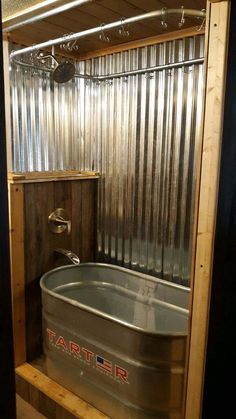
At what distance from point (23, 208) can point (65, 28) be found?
4.05ft

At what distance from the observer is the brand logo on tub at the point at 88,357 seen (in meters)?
1.78

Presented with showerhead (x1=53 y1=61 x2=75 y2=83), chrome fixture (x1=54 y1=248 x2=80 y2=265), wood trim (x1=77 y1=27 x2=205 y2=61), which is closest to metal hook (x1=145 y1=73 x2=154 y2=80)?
wood trim (x1=77 y1=27 x2=205 y2=61)

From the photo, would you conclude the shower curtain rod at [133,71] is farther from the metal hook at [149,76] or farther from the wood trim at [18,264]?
the wood trim at [18,264]

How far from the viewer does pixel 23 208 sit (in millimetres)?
2186

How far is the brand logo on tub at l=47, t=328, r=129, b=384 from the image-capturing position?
1.78 metres

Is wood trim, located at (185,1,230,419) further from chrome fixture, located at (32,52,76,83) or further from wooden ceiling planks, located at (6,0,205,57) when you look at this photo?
chrome fixture, located at (32,52,76,83)

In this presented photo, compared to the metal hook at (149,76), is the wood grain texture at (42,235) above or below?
below

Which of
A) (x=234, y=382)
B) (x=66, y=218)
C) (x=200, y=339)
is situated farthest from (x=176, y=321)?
(x=66, y=218)

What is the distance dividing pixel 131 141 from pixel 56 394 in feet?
5.74

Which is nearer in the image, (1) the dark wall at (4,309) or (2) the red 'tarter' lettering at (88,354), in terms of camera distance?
(1) the dark wall at (4,309)

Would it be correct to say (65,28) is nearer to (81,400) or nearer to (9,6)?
(9,6)

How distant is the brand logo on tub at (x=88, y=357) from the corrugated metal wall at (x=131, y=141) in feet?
2.58

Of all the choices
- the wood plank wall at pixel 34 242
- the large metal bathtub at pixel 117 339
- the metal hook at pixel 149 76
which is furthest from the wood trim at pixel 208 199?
the wood plank wall at pixel 34 242

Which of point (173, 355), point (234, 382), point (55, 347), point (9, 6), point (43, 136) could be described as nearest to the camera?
point (234, 382)
